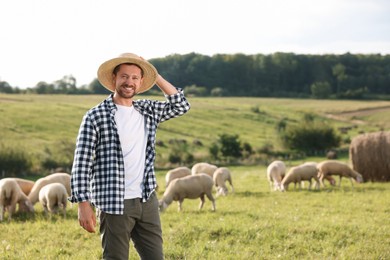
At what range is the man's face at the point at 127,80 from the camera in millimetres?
5129

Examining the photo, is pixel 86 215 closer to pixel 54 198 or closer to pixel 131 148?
pixel 131 148

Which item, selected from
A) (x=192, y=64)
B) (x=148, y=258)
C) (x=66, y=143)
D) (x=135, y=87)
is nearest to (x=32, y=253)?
(x=148, y=258)

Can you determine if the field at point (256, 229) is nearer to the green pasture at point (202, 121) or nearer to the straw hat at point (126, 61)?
the straw hat at point (126, 61)

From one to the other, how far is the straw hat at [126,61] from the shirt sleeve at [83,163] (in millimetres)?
686

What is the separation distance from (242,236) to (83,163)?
5362 mm

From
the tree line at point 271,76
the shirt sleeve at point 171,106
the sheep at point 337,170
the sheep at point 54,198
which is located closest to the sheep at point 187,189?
the sheep at point 54,198

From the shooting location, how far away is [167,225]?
449 inches

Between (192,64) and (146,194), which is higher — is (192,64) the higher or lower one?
the higher one

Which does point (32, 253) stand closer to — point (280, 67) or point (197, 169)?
point (197, 169)

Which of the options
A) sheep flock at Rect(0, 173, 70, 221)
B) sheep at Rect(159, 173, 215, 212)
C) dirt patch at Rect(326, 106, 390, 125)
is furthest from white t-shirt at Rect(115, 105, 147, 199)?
dirt patch at Rect(326, 106, 390, 125)

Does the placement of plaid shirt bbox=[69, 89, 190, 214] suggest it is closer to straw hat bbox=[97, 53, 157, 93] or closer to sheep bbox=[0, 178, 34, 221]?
straw hat bbox=[97, 53, 157, 93]

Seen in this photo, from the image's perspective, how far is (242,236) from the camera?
947cm

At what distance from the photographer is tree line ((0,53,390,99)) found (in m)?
106

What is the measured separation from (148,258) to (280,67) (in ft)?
375
